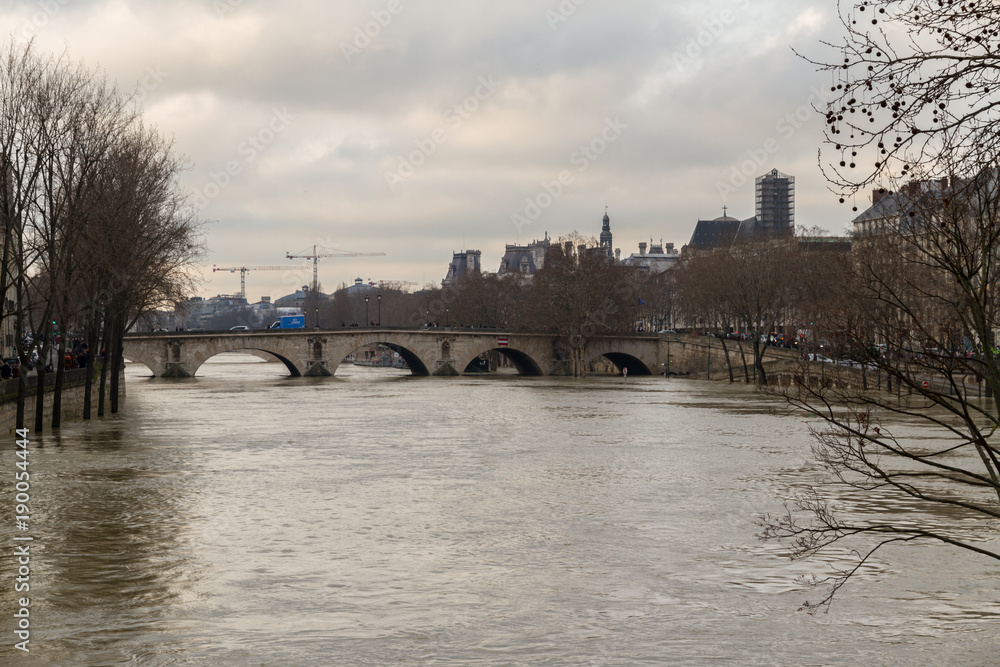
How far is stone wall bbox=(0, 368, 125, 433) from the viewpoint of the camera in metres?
32.4

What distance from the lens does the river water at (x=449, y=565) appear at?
39.4 ft

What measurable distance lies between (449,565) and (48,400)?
25.8 m

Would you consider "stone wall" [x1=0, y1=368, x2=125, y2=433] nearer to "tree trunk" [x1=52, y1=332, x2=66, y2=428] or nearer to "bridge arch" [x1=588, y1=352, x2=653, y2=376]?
"tree trunk" [x1=52, y1=332, x2=66, y2=428]

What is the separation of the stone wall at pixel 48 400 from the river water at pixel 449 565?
4.47 feet

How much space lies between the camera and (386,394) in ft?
204

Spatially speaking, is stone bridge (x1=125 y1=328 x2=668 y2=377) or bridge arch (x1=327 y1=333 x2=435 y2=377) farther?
bridge arch (x1=327 y1=333 x2=435 y2=377)

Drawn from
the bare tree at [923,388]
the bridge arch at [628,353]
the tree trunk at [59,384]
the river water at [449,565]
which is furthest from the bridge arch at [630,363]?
the river water at [449,565]

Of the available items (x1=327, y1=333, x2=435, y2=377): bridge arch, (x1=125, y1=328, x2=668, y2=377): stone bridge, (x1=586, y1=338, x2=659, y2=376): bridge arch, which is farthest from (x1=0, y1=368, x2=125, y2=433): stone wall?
(x1=586, y1=338, x2=659, y2=376): bridge arch

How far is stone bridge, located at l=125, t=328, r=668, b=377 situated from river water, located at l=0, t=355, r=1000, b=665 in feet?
181

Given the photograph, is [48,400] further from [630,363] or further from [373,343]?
[630,363]

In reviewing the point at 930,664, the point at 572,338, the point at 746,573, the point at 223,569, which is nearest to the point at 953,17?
the point at 930,664

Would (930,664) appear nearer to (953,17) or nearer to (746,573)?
(746,573)

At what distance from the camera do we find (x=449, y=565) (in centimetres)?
1584

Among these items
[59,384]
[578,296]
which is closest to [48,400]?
[59,384]
